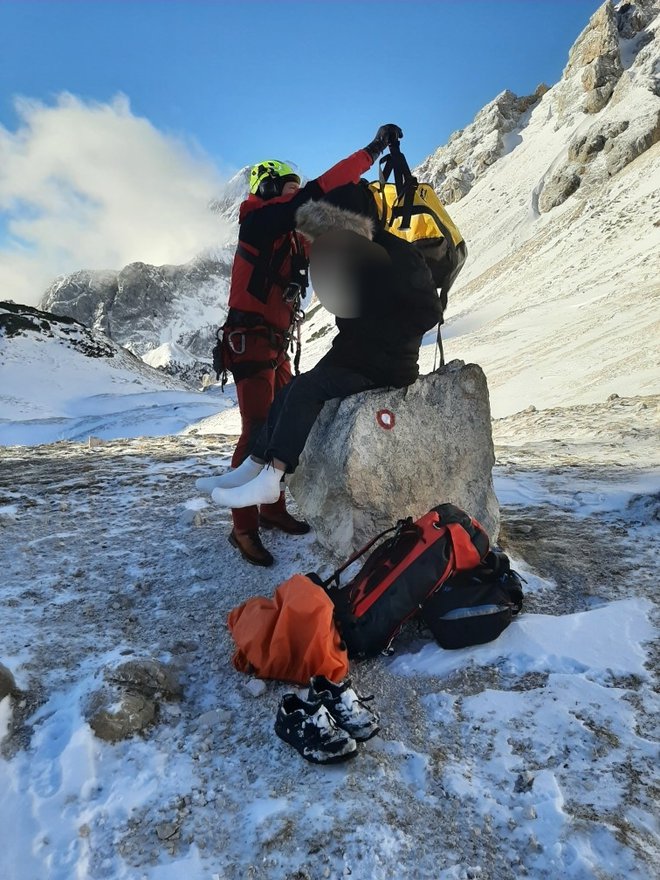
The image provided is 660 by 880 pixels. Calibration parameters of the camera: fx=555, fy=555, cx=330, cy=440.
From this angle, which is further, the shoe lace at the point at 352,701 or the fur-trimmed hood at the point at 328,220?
the fur-trimmed hood at the point at 328,220

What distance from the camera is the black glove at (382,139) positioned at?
364 cm

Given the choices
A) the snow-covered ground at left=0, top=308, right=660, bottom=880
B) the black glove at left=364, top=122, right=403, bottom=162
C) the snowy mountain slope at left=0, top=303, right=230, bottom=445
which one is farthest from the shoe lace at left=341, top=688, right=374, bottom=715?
the snowy mountain slope at left=0, top=303, right=230, bottom=445

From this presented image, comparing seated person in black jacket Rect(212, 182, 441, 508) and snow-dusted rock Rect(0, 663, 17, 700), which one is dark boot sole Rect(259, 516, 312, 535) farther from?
snow-dusted rock Rect(0, 663, 17, 700)

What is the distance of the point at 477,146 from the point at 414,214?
5500 cm

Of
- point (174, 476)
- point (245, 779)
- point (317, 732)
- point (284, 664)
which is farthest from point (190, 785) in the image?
point (174, 476)

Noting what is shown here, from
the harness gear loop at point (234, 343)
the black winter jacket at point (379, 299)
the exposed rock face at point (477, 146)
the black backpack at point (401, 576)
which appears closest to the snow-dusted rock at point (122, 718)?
the black backpack at point (401, 576)

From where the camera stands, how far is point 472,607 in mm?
2967

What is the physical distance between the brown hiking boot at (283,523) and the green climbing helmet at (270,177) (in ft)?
8.05

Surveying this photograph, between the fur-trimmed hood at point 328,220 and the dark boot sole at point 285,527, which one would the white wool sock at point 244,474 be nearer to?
the dark boot sole at point 285,527

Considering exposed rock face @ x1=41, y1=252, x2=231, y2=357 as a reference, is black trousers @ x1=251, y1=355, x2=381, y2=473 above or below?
below

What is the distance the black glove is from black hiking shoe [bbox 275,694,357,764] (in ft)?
10.7

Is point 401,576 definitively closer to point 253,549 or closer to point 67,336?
point 253,549

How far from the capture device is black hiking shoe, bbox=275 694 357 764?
2.10m

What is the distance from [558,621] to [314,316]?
4333 centimetres
